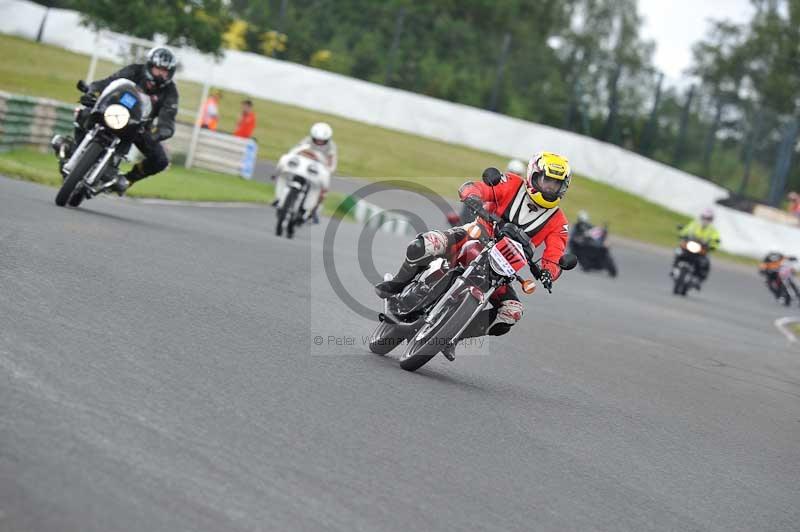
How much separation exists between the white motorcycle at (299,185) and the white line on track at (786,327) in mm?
7541

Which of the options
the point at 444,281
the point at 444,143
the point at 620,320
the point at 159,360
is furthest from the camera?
the point at 444,143

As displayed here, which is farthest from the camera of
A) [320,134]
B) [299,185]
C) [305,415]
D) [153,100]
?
[320,134]

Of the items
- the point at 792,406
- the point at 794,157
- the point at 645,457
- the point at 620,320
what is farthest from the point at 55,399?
the point at 794,157

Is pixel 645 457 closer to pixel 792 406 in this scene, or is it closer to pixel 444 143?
pixel 792 406

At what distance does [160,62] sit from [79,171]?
147 centimetres

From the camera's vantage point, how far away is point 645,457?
764 centimetres

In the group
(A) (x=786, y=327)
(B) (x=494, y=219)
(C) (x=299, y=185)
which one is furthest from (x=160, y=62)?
(A) (x=786, y=327)

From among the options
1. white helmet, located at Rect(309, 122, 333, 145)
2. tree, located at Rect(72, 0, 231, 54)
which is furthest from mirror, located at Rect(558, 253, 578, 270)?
tree, located at Rect(72, 0, 231, 54)

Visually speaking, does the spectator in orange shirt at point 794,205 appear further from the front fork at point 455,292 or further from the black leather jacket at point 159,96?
the front fork at point 455,292

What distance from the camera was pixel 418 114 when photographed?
4438 cm

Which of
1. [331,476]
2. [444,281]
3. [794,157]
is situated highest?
[794,157]

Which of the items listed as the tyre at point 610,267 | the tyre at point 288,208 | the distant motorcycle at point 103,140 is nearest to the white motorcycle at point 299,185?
the tyre at point 288,208

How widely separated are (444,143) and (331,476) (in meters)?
38.6

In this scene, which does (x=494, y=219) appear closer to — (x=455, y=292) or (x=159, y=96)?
(x=455, y=292)
